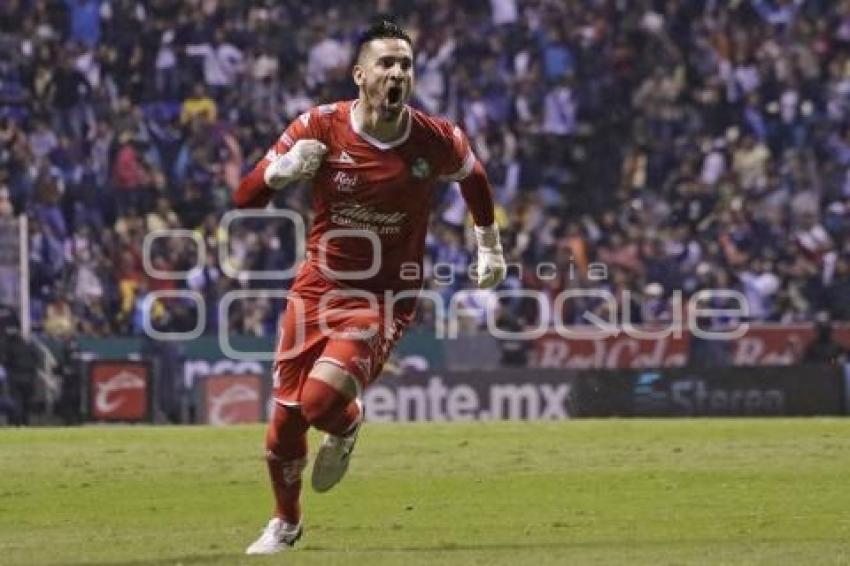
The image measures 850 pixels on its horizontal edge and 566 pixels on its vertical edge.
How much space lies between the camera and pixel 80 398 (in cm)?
2506

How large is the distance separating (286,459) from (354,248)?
1.23 m

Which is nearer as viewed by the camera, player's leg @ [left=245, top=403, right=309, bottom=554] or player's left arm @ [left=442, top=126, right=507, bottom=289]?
player's leg @ [left=245, top=403, right=309, bottom=554]

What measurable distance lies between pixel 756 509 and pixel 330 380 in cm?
381

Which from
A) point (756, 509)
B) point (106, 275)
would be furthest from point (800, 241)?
point (756, 509)

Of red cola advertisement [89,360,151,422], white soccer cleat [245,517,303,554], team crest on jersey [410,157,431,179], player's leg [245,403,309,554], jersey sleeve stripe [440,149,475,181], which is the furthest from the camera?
red cola advertisement [89,360,151,422]

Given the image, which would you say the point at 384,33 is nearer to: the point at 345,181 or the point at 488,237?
the point at 345,181

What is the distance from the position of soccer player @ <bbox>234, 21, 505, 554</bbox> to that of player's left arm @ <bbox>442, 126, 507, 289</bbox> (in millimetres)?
67

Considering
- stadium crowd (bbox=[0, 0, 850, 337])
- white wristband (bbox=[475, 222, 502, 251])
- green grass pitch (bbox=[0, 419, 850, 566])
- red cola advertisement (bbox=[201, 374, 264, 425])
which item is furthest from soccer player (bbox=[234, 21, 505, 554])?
stadium crowd (bbox=[0, 0, 850, 337])

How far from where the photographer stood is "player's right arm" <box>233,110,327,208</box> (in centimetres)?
1079

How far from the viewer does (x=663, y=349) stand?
26203 millimetres

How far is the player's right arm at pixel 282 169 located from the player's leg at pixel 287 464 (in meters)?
1.20

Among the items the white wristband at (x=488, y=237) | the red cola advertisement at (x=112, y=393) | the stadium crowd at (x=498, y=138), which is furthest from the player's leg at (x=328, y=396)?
the stadium crowd at (x=498, y=138)

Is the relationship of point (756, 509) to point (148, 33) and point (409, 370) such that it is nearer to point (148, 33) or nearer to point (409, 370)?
point (409, 370)

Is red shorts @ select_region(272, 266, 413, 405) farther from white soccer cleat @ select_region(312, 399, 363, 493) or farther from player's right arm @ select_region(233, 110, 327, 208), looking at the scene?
player's right arm @ select_region(233, 110, 327, 208)
